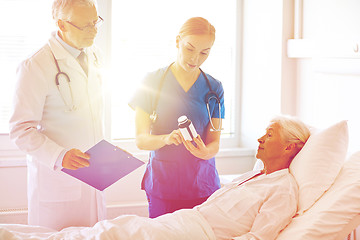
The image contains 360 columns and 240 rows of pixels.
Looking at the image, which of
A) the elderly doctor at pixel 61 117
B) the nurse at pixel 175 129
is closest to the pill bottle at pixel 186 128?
the nurse at pixel 175 129

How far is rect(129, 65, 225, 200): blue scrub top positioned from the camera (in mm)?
2146

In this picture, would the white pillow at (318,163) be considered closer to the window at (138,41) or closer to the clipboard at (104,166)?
the clipboard at (104,166)

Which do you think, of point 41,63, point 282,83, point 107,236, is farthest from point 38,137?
point 282,83

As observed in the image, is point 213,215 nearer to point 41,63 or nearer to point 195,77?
point 195,77

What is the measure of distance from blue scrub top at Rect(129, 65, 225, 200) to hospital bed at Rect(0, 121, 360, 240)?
0.68 ft

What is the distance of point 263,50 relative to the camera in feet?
11.3

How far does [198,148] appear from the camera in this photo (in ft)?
6.82

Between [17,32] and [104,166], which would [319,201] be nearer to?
[104,166]

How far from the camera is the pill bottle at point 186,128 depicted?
1923mm

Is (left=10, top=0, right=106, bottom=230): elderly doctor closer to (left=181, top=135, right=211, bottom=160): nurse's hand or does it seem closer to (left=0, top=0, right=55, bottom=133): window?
(left=181, top=135, right=211, bottom=160): nurse's hand

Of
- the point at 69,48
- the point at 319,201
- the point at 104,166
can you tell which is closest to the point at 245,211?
the point at 319,201

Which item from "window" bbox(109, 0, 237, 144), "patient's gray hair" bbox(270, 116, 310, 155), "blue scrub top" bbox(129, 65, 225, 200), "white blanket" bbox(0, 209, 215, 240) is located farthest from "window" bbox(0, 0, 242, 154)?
"white blanket" bbox(0, 209, 215, 240)

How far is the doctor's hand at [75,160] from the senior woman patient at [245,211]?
252 mm

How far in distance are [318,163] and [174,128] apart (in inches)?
25.8
